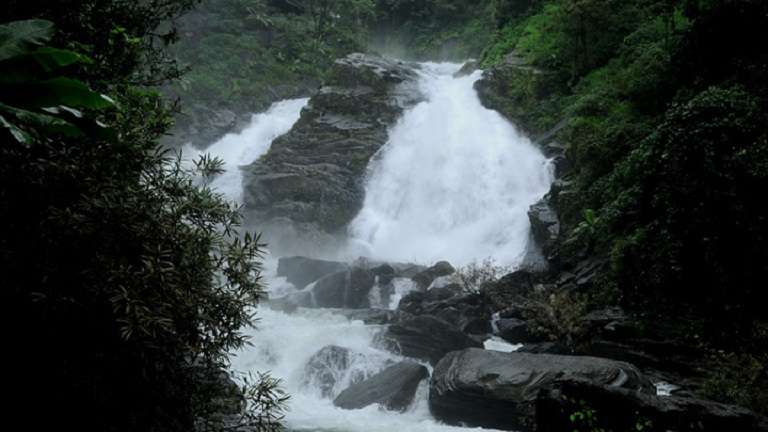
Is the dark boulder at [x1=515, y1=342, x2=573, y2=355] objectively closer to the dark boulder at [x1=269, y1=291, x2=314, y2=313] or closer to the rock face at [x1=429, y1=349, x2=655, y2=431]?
the rock face at [x1=429, y1=349, x2=655, y2=431]

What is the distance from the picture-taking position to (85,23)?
5605 millimetres

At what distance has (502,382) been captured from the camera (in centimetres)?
943

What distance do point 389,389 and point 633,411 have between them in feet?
18.4

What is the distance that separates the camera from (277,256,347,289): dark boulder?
1992 cm

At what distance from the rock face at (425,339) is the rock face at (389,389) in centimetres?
99

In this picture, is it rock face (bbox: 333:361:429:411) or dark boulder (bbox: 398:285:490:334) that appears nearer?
rock face (bbox: 333:361:429:411)

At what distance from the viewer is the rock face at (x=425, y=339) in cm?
1220

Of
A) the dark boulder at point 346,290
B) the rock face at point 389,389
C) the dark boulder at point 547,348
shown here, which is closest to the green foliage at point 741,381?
the dark boulder at point 547,348

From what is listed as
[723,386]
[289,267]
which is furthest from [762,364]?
[289,267]

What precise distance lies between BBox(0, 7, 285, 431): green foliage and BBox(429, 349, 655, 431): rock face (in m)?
5.55

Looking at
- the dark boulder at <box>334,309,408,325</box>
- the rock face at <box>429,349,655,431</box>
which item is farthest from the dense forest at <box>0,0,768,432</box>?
the dark boulder at <box>334,309,408,325</box>

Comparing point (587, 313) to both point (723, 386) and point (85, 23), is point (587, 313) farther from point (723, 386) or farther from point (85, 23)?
point (85, 23)

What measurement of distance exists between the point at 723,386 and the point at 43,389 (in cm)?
841

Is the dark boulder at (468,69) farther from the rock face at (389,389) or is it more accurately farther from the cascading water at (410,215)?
the rock face at (389,389)
